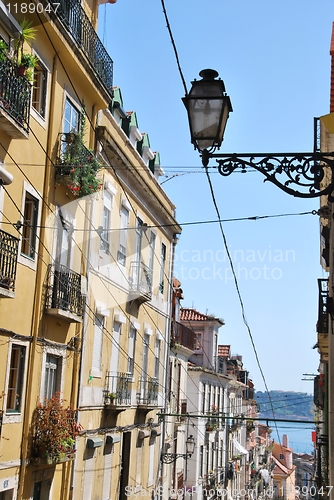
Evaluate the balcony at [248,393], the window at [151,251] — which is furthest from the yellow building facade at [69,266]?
the balcony at [248,393]

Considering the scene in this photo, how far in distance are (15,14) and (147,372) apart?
13.8 meters

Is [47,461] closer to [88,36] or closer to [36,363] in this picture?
[36,363]

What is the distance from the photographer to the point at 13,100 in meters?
12.1

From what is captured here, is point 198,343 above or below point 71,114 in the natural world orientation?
below

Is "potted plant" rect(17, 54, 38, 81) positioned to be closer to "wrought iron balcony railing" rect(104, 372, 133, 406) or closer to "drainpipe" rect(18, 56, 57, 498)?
"drainpipe" rect(18, 56, 57, 498)

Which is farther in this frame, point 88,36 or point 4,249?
point 88,36

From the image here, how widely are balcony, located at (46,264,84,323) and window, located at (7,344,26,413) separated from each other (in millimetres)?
1215

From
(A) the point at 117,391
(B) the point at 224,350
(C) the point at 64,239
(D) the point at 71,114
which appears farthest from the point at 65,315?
(B) the point at 224,350

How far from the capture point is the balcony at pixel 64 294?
48.4 feet

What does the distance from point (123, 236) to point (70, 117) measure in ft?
17.3

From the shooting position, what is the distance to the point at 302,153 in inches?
243

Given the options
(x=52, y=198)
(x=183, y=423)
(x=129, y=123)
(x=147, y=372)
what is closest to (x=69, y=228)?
(x=52, y=198)

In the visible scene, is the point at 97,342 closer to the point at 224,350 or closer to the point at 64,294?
the point at 64,294

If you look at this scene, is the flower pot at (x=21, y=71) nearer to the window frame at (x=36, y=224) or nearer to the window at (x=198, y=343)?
the window frame at (x=36, y=224)
